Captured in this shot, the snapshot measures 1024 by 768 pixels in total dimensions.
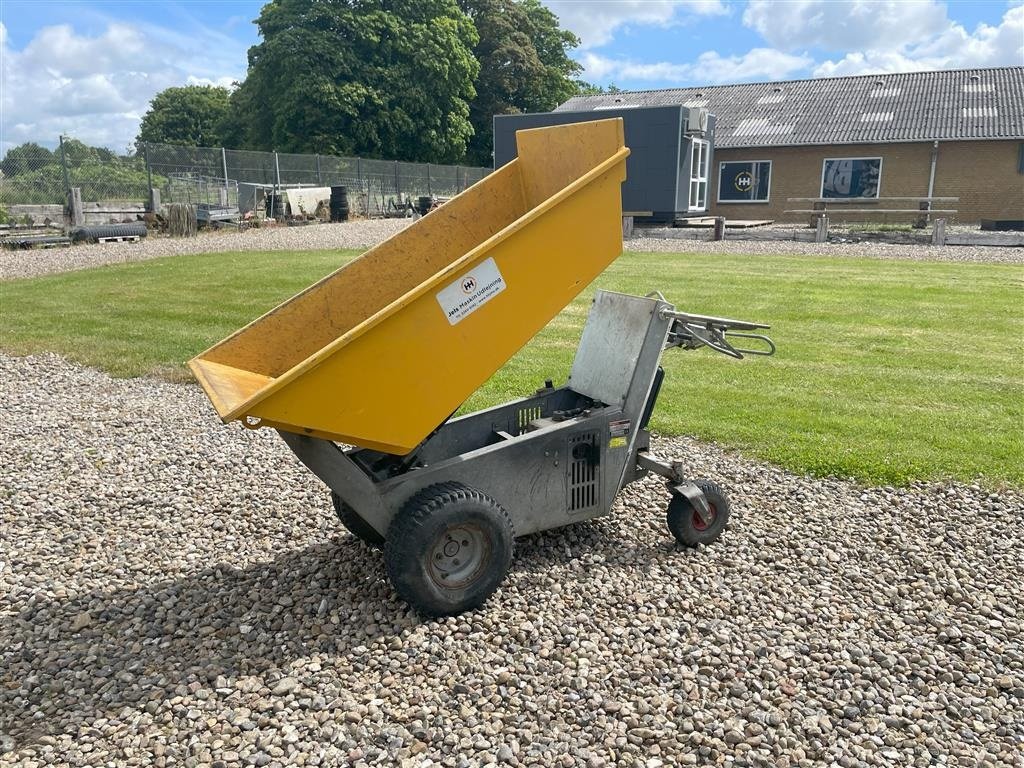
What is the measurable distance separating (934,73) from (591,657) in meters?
33.6

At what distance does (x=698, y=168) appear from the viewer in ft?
82.9

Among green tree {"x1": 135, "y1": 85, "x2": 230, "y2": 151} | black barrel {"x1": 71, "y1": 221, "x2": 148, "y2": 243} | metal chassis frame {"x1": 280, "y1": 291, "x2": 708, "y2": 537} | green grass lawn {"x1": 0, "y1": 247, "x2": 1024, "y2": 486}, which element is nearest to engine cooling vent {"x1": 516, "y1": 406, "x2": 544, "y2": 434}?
metal chassis frame {"x1": 280, "y1": 291, "x2": 708, "y2": 537}

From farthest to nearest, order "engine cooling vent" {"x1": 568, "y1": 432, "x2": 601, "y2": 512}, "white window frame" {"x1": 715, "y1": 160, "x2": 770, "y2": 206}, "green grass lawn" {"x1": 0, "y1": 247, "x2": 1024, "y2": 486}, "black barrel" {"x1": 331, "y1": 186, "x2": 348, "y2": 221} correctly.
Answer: "white window frame" {"x1": 715, "y1": 160, "x2": 770, "y2": 206} < "black barrel" {"x1": 331, "y1": 186, "x2": 348, "y2": 221} < "green grass lawn" {"x1": 0, "y1": 247, "x2": 1024, "y2": 486} < "engine cooling vent" {"x1": 568, "y1": 432, "x2": 601, "y2": 512}

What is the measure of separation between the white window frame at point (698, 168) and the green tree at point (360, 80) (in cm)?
2004

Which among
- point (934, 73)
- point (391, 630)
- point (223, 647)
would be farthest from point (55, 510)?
point (934, 73)

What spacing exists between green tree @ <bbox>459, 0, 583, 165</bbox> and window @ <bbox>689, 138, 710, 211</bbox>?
2526 centimetres

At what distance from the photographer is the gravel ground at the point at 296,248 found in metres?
16.0

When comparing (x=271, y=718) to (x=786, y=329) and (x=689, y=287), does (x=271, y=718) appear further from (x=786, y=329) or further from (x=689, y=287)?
(x=689, y=287)

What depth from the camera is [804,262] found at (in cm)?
1542

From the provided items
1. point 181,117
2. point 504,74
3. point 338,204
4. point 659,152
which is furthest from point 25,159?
point 181,117

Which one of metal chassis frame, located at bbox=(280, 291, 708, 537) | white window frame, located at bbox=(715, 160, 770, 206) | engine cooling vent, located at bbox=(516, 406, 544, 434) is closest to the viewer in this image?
metal chassis frame, located at bbox=(280, 291, 708, 537)

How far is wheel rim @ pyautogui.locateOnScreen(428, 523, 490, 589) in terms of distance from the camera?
3.22 metres

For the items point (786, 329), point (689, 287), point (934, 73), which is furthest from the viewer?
point (934, 73)

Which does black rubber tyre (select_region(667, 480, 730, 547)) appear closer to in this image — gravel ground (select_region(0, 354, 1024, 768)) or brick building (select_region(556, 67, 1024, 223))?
gravel ground (select_region(0, 354, 1024, 768))
